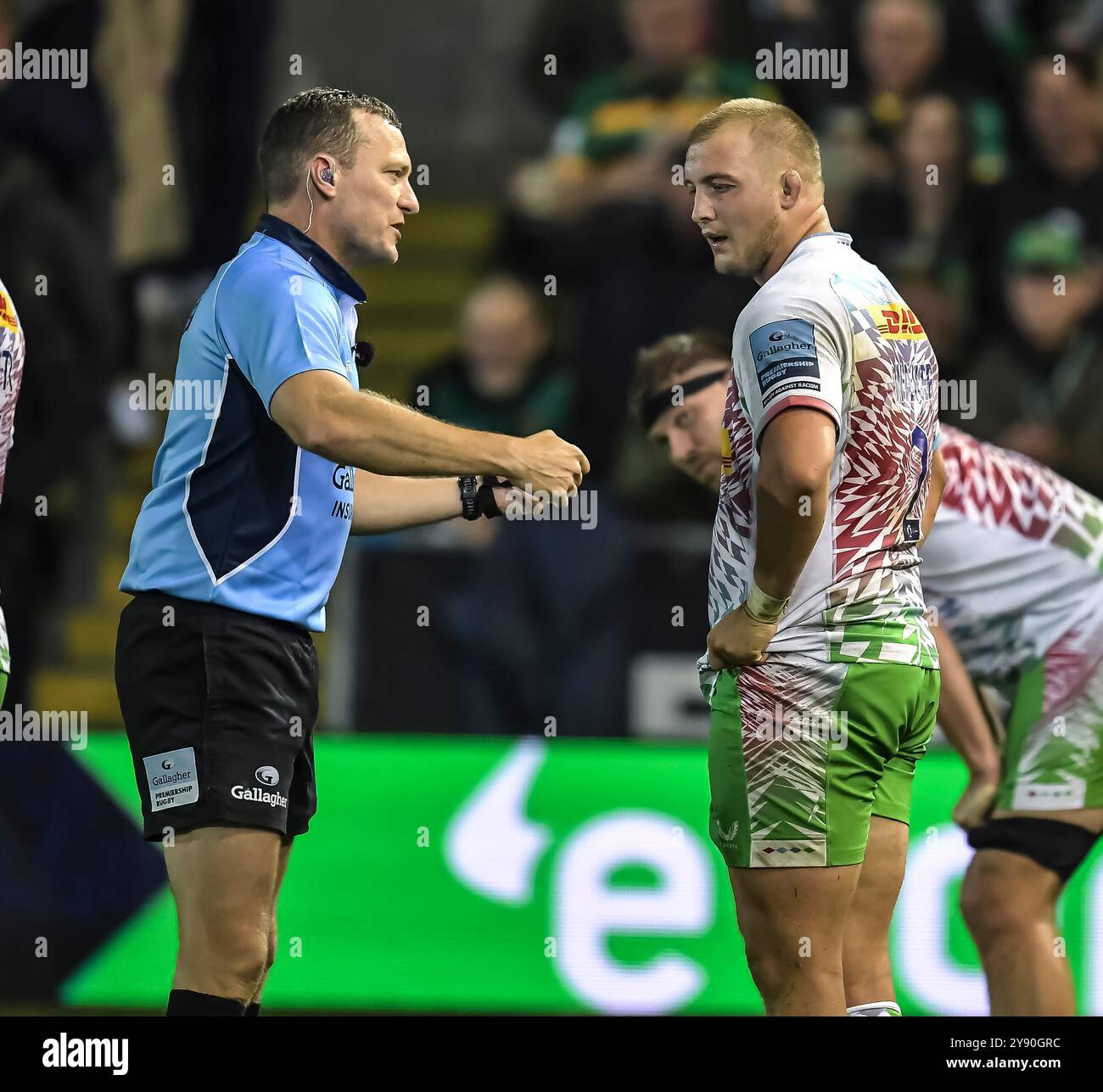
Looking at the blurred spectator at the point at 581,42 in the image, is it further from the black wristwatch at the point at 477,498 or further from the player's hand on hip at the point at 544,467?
the player's hand on hip at the point at 544,467

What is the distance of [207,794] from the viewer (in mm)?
3703

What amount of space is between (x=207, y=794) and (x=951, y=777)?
3.27 m

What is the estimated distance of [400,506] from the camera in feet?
14.2

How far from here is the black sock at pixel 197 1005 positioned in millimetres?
3686

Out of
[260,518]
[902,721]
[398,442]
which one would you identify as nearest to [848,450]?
[902,721]

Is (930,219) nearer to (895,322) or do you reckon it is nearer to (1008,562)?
(1008,562)

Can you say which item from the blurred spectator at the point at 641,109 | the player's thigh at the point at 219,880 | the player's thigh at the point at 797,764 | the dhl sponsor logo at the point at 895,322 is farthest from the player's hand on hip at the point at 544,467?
the blurred spectator at the point at 641,109

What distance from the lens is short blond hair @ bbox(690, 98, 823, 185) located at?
3.85 metres

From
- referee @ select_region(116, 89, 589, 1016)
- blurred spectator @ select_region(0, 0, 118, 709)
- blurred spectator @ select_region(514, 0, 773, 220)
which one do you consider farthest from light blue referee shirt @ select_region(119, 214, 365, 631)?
blurred spectator @ select_region(514, 0, 773, 220)

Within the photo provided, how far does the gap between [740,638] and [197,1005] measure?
1.37 m

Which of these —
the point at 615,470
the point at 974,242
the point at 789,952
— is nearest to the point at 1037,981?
the point at 789,952

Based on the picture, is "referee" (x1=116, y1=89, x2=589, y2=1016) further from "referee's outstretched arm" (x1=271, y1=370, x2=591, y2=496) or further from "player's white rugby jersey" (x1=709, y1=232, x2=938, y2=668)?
"player's white rugby jersey" (x1=709, y1=232, x2=938, y2=668)

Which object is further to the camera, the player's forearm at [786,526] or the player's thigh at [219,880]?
the player's thigh at [219,880]
